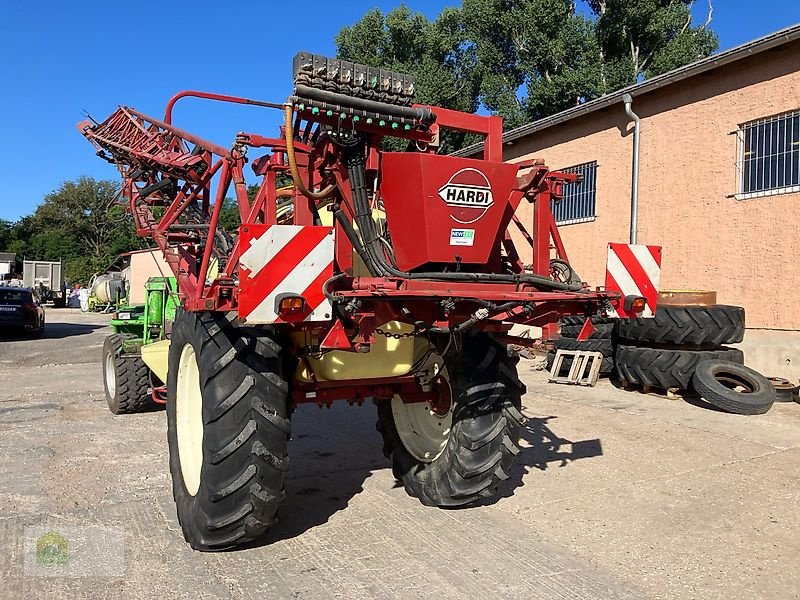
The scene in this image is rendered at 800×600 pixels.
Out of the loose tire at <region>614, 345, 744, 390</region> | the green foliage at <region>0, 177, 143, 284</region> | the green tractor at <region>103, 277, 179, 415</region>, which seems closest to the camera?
the green tractor at <region>103, 277, 179, 415</region>

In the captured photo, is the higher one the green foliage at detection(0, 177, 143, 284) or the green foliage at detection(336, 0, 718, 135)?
the green foliage at detection(336, 0, 718, 135)

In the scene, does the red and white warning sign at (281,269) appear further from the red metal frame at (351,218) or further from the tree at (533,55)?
the tree at (533,55)

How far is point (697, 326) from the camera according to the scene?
8406 millimetres

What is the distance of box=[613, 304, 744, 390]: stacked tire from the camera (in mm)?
8414

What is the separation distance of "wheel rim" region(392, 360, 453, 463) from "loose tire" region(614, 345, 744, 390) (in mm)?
5033

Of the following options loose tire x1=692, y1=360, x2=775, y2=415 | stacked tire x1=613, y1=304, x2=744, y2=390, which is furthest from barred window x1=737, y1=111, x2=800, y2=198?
loose tire x1=692, y1=360, x2=775, y2=415

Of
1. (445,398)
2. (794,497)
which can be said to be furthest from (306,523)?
(794,497)

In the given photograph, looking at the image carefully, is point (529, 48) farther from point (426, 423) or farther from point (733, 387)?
point (426, 423)

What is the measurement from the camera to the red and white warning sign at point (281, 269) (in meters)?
3.00

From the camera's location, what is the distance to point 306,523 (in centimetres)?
404

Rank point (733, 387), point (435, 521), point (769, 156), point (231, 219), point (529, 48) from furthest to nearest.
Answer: point (529, 48) < point (769, 156) < point (733, 387) < point (231, 219) < point (435, 521)

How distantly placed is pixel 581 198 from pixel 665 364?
6209 mm
